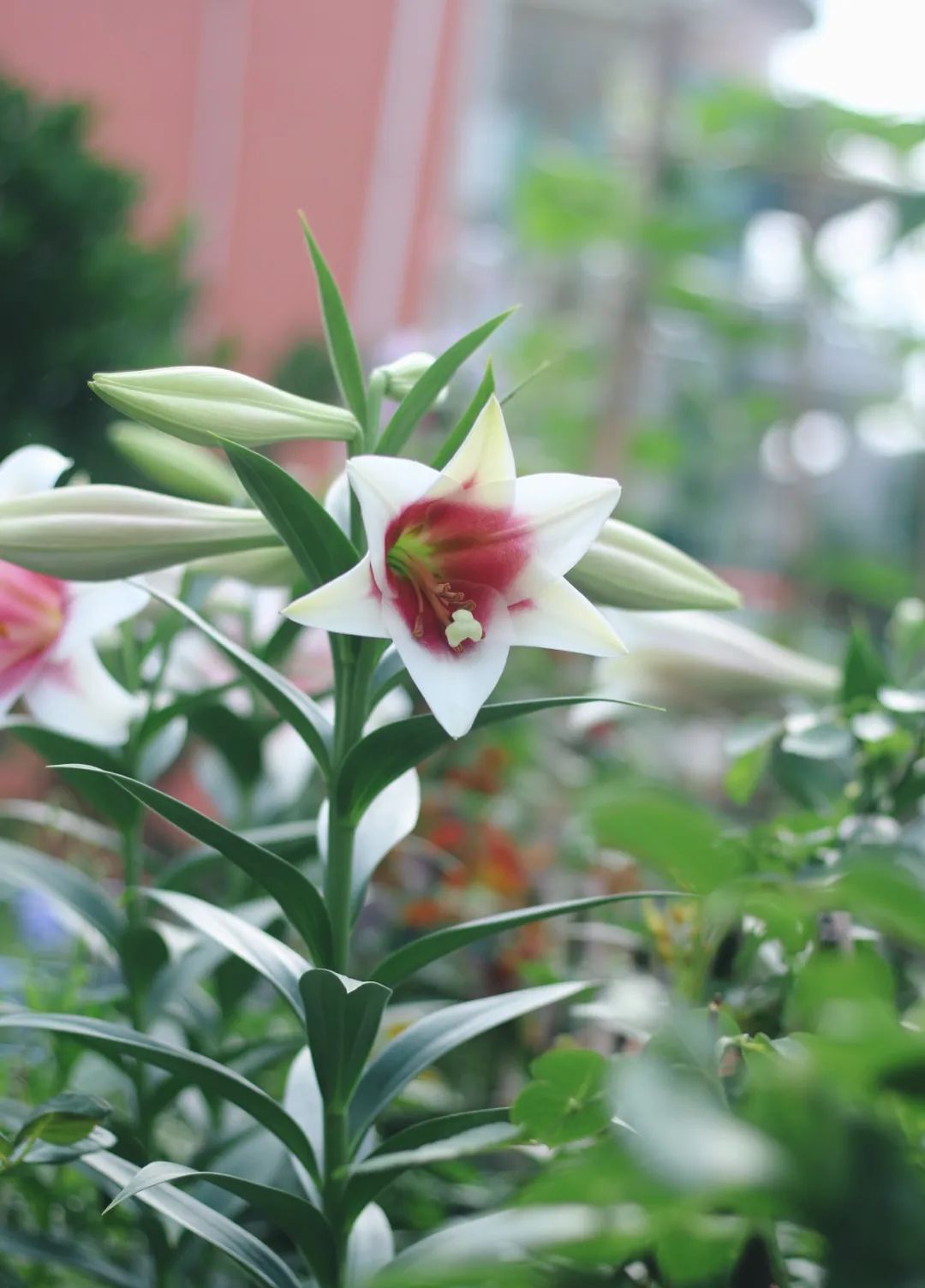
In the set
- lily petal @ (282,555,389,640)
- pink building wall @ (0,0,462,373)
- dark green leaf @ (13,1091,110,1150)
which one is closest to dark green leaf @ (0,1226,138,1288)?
dark green leaf @ (13,1091,110,1150)

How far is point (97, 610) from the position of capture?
1.57 feet

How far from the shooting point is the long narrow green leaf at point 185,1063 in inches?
15.3

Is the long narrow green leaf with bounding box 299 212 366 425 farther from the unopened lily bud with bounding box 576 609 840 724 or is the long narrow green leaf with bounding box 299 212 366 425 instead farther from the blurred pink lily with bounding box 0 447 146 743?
the unopened lily bud with bounding box 576 609 840 724

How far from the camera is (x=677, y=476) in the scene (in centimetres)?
407

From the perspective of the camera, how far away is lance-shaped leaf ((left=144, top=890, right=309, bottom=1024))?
1.40ft

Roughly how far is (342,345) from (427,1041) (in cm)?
27

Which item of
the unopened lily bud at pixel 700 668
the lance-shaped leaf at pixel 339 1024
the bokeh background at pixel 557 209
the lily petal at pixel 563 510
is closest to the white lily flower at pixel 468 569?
the lily petal at pixel 563 510

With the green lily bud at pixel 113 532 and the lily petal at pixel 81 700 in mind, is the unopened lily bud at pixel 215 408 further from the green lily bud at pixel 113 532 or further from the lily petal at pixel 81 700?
the lily petal at pixel 81 700

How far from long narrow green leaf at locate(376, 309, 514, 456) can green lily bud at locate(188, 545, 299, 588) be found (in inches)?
2.9

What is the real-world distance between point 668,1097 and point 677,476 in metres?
4.00

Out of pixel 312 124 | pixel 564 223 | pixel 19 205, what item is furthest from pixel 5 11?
pixel 19 205

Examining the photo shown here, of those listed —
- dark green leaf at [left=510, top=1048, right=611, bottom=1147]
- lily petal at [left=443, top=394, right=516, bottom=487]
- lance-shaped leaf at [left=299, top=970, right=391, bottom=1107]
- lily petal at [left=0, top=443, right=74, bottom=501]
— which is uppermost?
lily petal at [left=443, top=394, right=516, bottom=487]

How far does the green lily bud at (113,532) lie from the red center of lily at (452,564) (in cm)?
6

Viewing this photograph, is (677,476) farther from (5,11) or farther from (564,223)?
(5,11)
